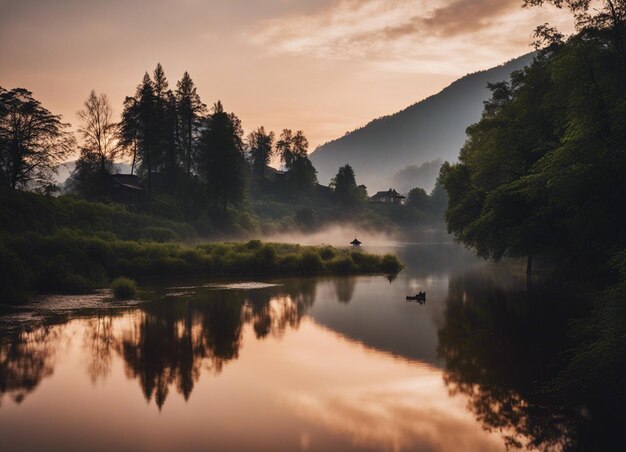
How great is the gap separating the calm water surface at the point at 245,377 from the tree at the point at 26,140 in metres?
33.0

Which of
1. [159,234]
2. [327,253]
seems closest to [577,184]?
[327,253]

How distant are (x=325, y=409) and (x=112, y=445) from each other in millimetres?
6039

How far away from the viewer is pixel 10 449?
43.5 feet

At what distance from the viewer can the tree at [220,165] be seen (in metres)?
87.6

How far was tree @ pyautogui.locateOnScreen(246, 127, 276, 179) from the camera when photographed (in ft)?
457

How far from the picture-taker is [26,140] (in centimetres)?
6084

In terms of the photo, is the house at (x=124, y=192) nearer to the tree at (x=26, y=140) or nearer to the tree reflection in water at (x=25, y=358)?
the tree at (x=26, y=140)

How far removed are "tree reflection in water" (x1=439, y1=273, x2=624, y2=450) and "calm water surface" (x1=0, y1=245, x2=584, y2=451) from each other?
0.46 ft

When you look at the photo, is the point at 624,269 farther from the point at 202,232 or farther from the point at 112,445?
the point at 202,232

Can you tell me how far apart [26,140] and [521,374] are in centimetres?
5980

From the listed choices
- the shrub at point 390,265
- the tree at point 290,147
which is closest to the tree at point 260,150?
the tree at point 290,147

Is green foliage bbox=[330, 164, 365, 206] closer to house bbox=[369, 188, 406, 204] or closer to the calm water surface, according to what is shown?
house bbox=[369, 188, 406, 204]

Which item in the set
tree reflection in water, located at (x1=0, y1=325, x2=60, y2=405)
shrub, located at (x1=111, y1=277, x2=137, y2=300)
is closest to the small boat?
shrub, located at (x1=111, y1=277, x2=137, y2=300)

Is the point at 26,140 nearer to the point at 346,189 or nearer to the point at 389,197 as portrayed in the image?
the point at 346,189
